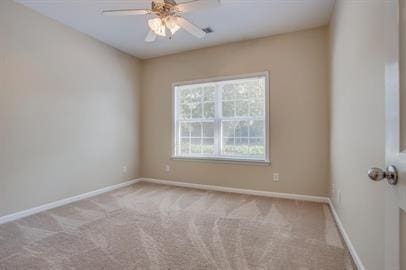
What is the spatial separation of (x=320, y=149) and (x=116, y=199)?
11.0ft

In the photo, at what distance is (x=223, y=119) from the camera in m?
4.24

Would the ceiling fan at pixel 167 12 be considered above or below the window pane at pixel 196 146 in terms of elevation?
above

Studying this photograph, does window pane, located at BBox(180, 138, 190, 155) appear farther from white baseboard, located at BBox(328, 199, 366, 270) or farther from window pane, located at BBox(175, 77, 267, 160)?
white baseboard, located at BBox(328, 199, 366, 270)

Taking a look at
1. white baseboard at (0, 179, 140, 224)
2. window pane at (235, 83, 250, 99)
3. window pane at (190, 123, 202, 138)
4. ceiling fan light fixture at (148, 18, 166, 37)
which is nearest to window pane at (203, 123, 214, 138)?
window pane at (190, 123, 202, 138)

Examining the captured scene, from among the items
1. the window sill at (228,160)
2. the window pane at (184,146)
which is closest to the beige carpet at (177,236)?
the window sill at (228,160)

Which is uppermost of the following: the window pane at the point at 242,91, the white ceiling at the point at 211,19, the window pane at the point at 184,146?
the white ceiling at the point at 211,19

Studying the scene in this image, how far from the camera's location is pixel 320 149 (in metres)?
3.49

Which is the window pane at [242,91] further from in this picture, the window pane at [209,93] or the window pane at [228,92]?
the window pane at [209,93]

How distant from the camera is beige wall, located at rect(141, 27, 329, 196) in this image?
3.50m

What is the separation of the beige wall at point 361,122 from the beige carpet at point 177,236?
431 mm

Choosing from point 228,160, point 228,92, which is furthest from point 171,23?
point 228,160

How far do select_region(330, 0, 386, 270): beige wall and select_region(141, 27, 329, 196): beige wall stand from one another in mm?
848

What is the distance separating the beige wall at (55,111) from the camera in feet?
9.28

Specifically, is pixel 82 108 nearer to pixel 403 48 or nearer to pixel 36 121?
pixel 36 121
